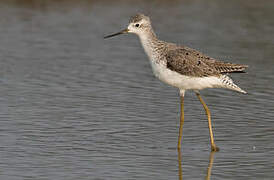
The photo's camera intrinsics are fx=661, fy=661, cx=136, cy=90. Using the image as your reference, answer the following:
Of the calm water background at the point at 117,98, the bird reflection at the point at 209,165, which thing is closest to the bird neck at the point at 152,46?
the calm water background at the point at 117,98

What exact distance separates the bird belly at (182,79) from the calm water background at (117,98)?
909 millimetres

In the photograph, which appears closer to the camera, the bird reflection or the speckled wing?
the bird reflection

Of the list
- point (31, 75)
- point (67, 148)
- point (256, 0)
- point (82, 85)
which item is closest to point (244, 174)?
point (67, 148)

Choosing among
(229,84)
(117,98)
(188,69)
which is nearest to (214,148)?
(229,84)

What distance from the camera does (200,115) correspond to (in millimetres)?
12148

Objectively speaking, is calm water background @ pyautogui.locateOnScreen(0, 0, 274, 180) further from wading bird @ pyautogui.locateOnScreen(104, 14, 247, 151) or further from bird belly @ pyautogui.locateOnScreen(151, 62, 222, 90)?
bird belly @ pyautogui.locateOnScreen(151, 62, 222, 90)

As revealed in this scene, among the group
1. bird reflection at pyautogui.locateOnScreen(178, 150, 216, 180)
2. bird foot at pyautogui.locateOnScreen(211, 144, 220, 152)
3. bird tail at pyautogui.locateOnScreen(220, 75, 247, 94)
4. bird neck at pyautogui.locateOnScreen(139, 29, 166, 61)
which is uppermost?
bird neck at pyautogui.locateOnScreen(139, 29, 166, 61)

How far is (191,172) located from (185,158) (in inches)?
23.4

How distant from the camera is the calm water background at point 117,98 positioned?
31.3ft

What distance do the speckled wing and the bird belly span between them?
64 millimetres

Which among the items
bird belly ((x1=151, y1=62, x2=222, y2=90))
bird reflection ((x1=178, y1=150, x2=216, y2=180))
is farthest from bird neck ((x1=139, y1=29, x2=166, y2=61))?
bird reflection ((x1=178, y1=150, x2=216, y2=180))

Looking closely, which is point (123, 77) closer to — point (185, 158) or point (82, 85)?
point (82, 85)

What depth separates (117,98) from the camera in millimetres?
13016

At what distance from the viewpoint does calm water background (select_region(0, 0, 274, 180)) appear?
9.53 metres
